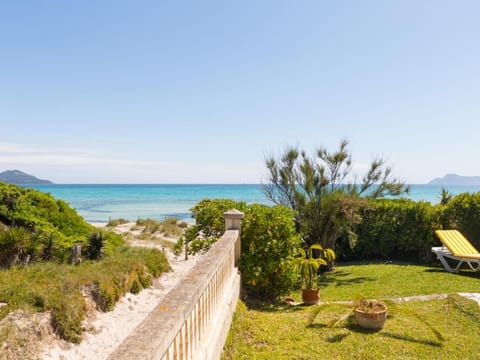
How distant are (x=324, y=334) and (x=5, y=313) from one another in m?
5.61

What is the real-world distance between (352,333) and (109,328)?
5181 mm

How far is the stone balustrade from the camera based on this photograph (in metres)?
1.59

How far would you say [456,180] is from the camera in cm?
18250

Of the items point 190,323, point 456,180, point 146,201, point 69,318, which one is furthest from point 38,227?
point 456,180

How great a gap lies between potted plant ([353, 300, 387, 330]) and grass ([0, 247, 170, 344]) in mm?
5347

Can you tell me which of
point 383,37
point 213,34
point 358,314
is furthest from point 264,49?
point 358,314

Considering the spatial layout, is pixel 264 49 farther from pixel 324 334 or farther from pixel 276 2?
pixel 324 334

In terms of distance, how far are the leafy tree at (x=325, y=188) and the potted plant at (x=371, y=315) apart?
220 inches

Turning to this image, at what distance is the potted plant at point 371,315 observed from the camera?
501 centimetres

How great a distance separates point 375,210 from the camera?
12289mm

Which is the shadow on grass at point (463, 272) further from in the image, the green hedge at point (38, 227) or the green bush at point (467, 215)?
the green hedge at point (38, 227)

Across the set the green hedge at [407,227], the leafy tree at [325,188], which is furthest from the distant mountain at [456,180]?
the leafy tree at [325,188]

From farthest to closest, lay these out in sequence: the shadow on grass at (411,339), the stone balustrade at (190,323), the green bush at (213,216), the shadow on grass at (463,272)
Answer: the shadow on grass at (463,272), the green bush at (213,216), the shadow on grass at (411,339), the stone balustrade at (190,323)

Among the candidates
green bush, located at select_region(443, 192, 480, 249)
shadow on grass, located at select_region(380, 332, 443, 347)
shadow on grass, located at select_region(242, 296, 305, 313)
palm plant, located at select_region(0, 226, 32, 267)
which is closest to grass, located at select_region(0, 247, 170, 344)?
palm plant, located at select_region(0, 226, 32, 267)
